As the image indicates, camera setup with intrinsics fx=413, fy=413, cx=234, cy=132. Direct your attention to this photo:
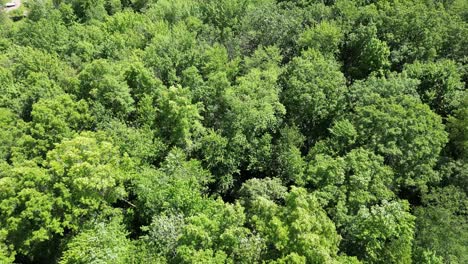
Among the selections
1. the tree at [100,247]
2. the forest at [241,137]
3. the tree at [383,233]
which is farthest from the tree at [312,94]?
the tree at [100,247]

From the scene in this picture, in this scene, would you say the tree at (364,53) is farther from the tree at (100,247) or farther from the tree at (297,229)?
the tree at (100,247)

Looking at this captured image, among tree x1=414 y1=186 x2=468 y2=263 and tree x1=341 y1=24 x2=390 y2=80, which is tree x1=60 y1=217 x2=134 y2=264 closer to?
tree x1=414 y1=186 x2=468 y2=263

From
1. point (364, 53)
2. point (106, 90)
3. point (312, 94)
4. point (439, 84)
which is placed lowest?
point (106, 90)

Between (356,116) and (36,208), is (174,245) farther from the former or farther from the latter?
(356,116)

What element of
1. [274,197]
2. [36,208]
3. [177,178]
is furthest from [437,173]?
[36,208]

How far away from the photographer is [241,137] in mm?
50969

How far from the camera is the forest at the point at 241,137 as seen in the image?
3959cm

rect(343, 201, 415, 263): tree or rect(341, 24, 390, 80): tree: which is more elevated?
rect(341, 24, 390, 80): tree

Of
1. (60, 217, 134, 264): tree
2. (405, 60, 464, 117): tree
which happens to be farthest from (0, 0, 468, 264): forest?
(405, 60, 464, 117): tree

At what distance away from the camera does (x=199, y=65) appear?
60875 mm

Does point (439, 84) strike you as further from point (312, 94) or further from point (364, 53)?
point (312, 94)

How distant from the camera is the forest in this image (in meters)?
39.6

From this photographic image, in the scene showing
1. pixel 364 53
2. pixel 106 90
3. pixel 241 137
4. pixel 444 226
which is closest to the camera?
pixel 444 226

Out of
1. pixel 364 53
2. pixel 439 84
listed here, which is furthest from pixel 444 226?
pixel 364 53
